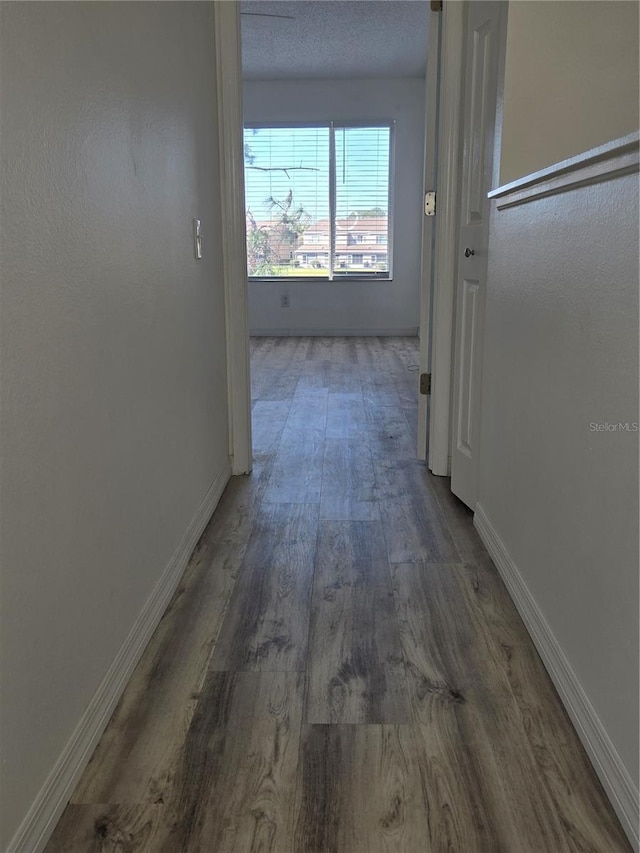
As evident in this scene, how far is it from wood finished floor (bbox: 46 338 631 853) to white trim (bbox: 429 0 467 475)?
50 centimetres

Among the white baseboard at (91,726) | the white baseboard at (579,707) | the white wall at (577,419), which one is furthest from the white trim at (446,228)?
the white baseboard at (91,726)

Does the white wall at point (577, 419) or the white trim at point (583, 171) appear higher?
the white trim at point (583, 171)

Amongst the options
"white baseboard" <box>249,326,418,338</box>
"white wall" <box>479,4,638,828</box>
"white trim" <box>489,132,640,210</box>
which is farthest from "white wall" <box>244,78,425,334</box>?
"white trim" <box>489,132,640,210</box>

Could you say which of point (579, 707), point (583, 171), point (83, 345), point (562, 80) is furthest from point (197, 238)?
point (579, 707)

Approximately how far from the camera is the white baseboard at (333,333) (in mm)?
7336

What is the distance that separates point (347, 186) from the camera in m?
6.99

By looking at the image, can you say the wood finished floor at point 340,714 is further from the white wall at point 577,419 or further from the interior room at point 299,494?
the white wall at point 577,419

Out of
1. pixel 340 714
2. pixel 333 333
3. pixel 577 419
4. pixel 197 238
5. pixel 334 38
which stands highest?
pixel 334 38

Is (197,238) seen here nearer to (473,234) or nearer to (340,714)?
(473,234)

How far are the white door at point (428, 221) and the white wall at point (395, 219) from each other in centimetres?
415

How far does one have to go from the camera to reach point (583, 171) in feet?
4.21

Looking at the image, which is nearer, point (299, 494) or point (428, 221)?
point (299, 494)

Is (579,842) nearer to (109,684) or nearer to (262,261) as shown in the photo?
(109,684)

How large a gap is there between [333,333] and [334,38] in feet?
9.32
